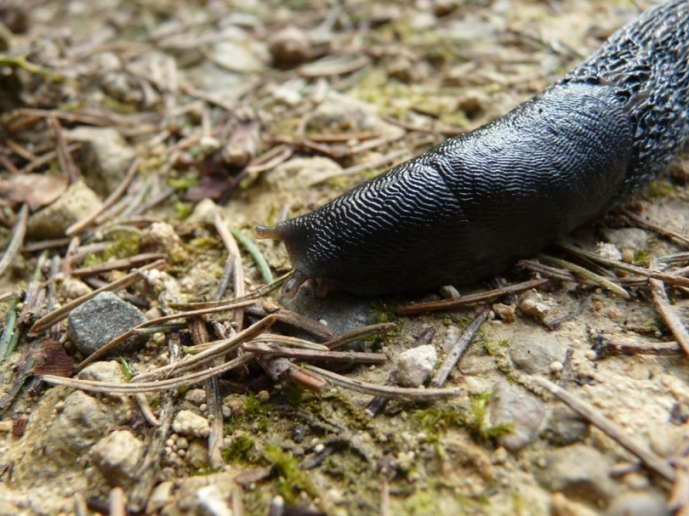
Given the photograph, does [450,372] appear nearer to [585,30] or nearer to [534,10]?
[585,30]

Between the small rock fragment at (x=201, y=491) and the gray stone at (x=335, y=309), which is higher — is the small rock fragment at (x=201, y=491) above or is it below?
below

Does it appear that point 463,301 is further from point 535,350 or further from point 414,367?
point 414,367

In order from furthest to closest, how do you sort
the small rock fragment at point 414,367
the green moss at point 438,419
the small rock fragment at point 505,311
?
1. the small rock fragment at point 505,311
2. the small rock fragment at point 414,367
3. the green moss at point 438,419

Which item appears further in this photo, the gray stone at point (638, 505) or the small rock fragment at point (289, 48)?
the small rock fragment at point (289, 48)

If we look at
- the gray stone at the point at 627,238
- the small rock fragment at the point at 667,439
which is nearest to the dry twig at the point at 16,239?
the small rock fragment at the point at 667,439

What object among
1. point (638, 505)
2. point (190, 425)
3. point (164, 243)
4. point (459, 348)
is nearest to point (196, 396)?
point (190, 425)

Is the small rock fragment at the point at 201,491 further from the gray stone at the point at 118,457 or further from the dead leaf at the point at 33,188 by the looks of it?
the dead leaf at the point at 33,188

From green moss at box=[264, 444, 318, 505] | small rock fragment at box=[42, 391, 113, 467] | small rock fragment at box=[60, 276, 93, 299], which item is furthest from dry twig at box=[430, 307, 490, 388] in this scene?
small rock fragment at box=[60, 276, 93, 299]

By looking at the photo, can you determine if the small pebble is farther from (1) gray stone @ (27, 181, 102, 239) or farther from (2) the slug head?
(1) gray stone @ (27, 181, 102, 239)
